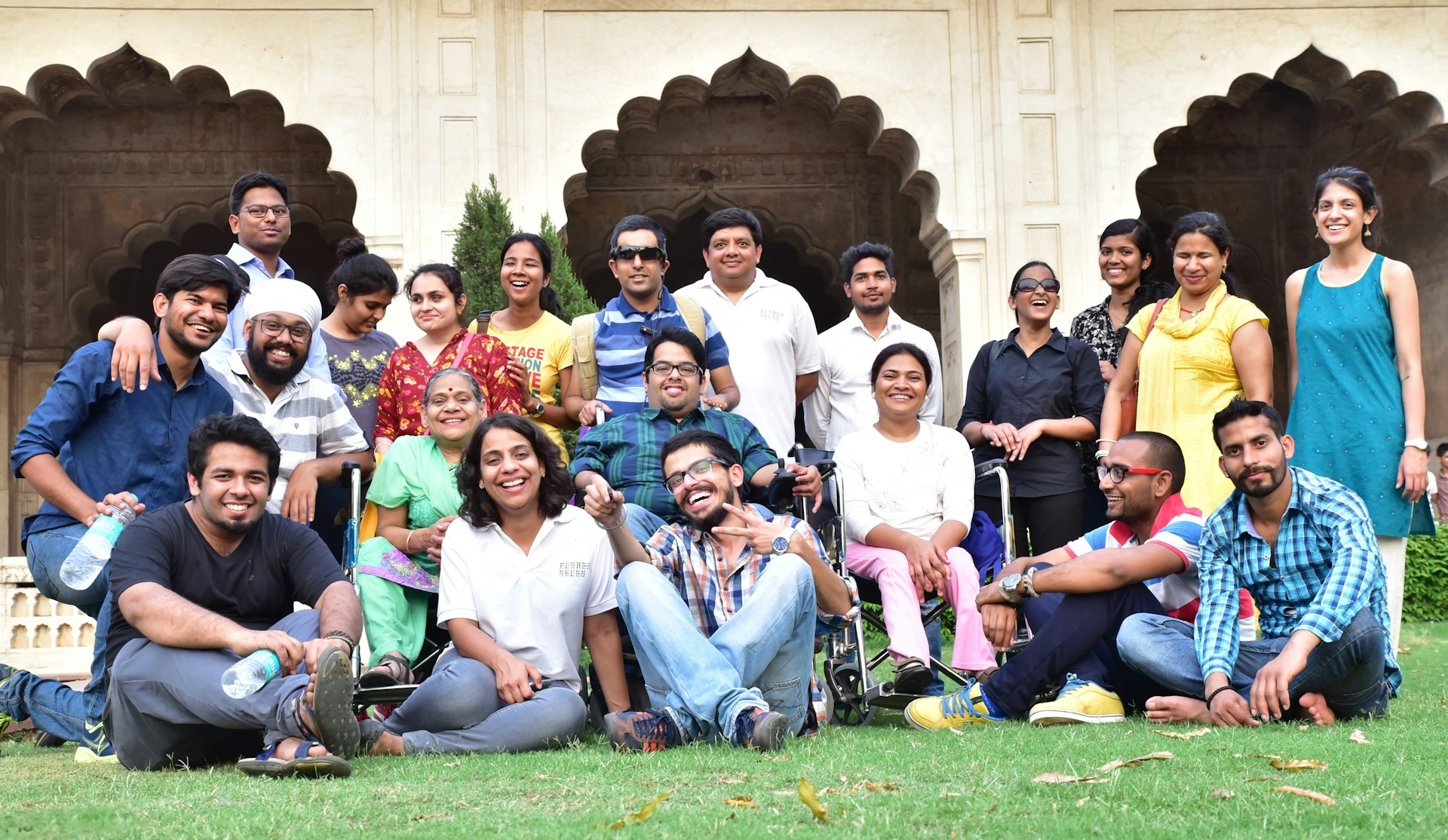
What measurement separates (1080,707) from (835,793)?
4.78ft

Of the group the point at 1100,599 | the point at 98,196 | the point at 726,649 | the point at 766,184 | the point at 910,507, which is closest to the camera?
the point at 726,649

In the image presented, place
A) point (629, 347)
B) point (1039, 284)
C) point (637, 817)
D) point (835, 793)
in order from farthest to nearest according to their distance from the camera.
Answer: point (1039, 284) < point (629, 347) < point (835, 793) < point (637, 817)

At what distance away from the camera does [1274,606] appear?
4145 millimetres

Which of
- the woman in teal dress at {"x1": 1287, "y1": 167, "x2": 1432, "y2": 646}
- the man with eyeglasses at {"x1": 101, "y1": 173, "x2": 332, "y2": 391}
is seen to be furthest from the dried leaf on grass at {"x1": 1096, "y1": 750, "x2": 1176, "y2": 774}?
the man with eyeglasses at {"x1": 101, "y1": 173, "x2": 332, "y2": 391}

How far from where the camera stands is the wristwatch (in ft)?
14.5

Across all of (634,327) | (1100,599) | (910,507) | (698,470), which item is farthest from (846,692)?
(634,327)

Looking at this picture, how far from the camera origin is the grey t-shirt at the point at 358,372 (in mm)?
5402

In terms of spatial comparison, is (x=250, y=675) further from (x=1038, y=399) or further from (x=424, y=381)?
(x=1038, y=399)

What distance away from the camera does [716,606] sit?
4199 mm

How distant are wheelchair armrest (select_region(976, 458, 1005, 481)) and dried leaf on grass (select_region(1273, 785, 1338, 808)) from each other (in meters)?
2.46

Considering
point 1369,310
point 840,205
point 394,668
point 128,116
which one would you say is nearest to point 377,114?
point 128,116

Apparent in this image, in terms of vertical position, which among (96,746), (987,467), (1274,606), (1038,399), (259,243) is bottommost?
(96,746)

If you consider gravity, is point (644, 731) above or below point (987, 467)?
below

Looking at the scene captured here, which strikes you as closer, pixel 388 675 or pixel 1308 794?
pixel 1308 794
